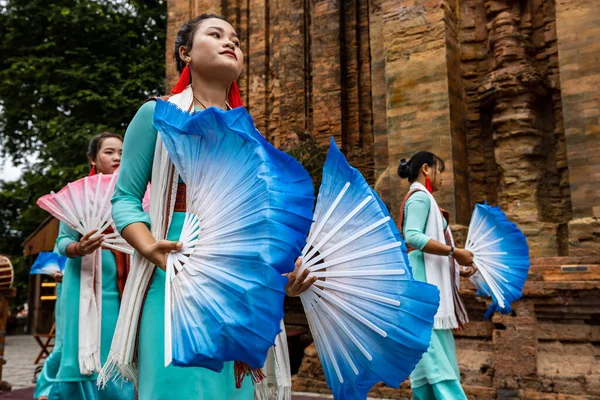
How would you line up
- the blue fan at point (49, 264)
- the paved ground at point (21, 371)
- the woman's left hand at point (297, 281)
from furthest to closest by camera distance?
the paved ground at point (21, 371) < the blue fan at point (49, 264) < the woman's left hand at point (297, 281)

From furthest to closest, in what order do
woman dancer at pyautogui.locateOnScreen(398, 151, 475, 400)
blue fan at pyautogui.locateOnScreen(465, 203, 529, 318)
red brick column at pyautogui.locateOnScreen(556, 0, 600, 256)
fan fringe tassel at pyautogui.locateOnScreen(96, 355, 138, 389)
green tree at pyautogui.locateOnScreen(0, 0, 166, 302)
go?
green tree at pyautogui.locateOnScreen(0, 0, 166, 302) → red brick column at pyautogui.locateOnScreen(556, 0, 600, 256) → blue fan at pyautogui.locateOnScreen(465, 203, 529, 318) → woman dancer at pyautogui.locateOnScreen(398, 151, 475, 400) → fan fringe tassel at pyautogui.locateOnScreen(96, 355, 138, 389)

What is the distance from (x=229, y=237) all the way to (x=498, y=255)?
308 cm

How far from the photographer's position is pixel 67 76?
54.4 feet

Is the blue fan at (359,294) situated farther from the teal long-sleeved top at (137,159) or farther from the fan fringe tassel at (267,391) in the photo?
the teal long-sleeved top at (137,159)

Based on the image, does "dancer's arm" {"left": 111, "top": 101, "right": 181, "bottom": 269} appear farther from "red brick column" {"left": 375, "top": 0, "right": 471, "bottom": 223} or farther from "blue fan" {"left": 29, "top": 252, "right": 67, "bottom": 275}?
"red brick column" {"left": 375, "top": 0, "right": 471, "bottom": 223}

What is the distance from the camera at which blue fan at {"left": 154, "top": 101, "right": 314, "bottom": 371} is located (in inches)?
60.1

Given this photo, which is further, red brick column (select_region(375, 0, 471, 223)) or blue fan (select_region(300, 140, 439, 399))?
red brick column (select_region(375, 0, 471, 223))

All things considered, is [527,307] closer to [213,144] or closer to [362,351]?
[362,351]

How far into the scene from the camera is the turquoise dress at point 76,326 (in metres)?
3.77

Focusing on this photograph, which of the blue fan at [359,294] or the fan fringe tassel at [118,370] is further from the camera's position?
the fan fringe tassel at [118,370]

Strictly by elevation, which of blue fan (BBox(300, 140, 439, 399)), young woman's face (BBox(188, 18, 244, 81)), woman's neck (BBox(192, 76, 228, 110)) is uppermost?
young woman's face (BBox(188, 18, 244, 81))

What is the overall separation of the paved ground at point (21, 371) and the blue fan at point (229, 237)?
16.3ft

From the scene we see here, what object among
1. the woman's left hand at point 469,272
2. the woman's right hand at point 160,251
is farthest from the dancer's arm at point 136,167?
the woman's left hand at point 469,272

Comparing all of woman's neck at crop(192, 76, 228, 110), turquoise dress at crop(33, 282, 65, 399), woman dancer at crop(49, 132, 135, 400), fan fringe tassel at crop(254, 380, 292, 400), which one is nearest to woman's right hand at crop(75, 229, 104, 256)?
woman dancer at crop(49, 132, 135, 400)
